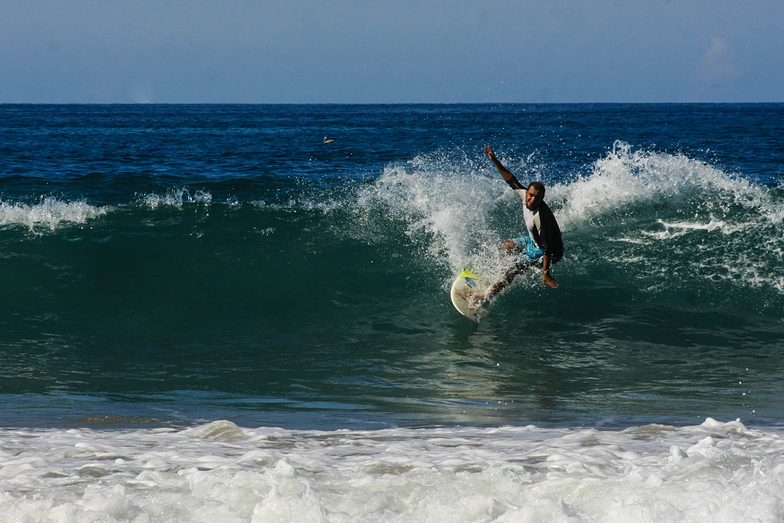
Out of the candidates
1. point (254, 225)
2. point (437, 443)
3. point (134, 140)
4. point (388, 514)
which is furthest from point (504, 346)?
point (134, 140)

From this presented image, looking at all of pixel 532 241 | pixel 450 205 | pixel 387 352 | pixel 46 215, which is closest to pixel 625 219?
pixel 450 205

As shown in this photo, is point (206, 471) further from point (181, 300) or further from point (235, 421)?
point (181, 300)

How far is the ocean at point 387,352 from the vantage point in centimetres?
342

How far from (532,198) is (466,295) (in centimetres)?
150

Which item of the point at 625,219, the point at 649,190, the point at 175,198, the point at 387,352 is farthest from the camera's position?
the point at 175,198

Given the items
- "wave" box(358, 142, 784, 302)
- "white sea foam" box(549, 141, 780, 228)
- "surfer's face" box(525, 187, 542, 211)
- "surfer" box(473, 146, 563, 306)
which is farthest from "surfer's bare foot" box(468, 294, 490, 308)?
"white sea foam" box(549, 141, 780, 228)

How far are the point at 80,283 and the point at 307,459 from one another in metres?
6.78

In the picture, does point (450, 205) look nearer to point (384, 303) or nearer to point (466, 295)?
point (384, 303)

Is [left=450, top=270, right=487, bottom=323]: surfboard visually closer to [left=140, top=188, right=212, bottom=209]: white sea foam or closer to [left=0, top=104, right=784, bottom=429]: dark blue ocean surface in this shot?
[left=0, top=104, right=784, bottom=429]: dark blue ocean surface

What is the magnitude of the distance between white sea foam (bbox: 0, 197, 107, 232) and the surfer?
7160mm

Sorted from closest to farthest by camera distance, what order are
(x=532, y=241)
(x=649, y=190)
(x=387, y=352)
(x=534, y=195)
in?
(x=387, y=352) < (x=534, y=195) < (x=532, y=241) < (x=649, y=190)

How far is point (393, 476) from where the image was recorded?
359cm

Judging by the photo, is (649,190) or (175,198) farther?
(175,198)

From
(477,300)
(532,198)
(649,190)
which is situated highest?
(649,190)
